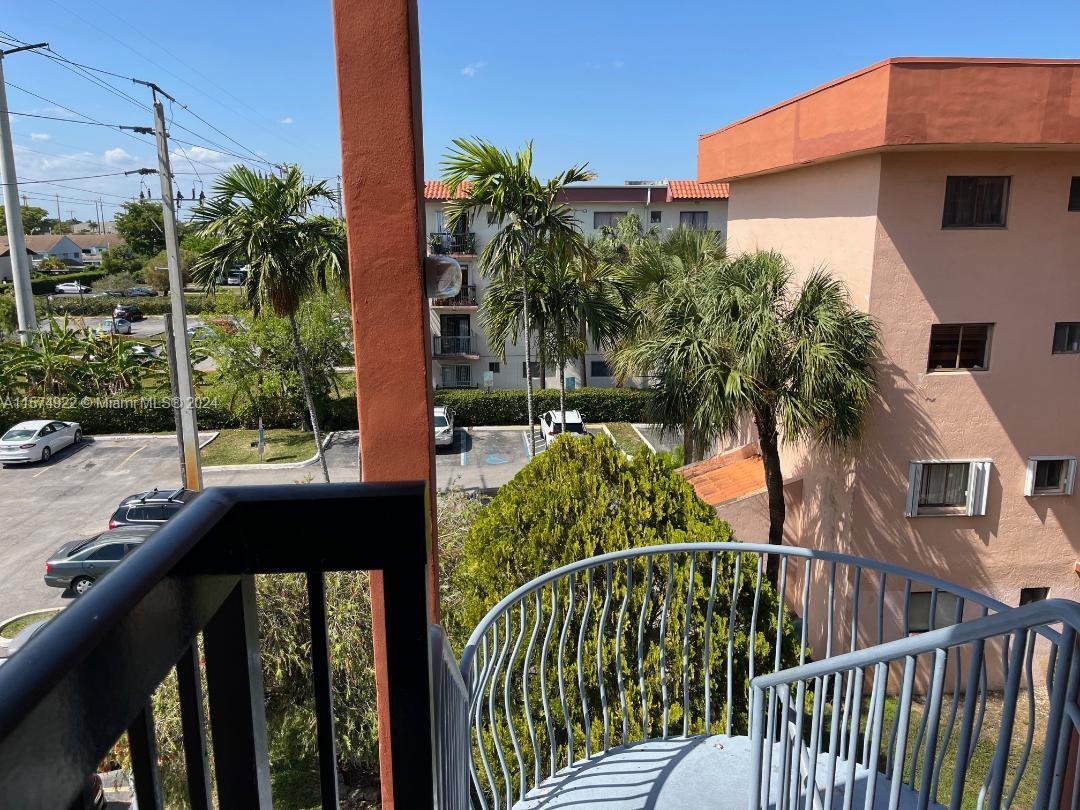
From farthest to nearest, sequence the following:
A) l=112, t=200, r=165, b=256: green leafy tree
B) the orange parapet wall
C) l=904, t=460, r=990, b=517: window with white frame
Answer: l=112, t=200, r=165, b=256: green leafy tree < l=904, t=460, r=990, b=517: window with white frame < the orange parapet wall

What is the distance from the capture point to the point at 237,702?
0.81 m

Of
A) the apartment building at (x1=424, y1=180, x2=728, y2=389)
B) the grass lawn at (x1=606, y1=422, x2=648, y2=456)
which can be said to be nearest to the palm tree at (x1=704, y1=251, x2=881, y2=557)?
the grass lawn at (x1=606, y1=422, x2=648, y2=456)

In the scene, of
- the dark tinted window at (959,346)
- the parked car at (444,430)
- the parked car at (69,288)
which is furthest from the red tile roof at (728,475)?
the parked car at (69,288)

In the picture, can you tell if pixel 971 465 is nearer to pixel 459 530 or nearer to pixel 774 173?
pixel 774 173

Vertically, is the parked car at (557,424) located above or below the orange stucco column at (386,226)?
below

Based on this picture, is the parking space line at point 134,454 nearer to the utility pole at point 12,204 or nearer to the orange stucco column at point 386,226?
the utility pole at point 12,204

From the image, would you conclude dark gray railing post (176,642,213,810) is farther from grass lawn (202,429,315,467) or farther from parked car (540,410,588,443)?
grass lawn (202,429,315,467)

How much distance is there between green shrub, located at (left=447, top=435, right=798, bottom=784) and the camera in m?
→ 5.03

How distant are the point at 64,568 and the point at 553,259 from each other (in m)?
10.2

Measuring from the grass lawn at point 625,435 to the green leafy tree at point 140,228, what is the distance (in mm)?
48986

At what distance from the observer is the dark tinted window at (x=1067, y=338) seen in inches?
422

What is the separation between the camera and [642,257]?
1380 cm

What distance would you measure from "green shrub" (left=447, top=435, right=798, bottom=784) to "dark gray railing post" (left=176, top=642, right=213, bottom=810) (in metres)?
4.20

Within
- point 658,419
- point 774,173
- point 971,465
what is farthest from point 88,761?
point 774,173
